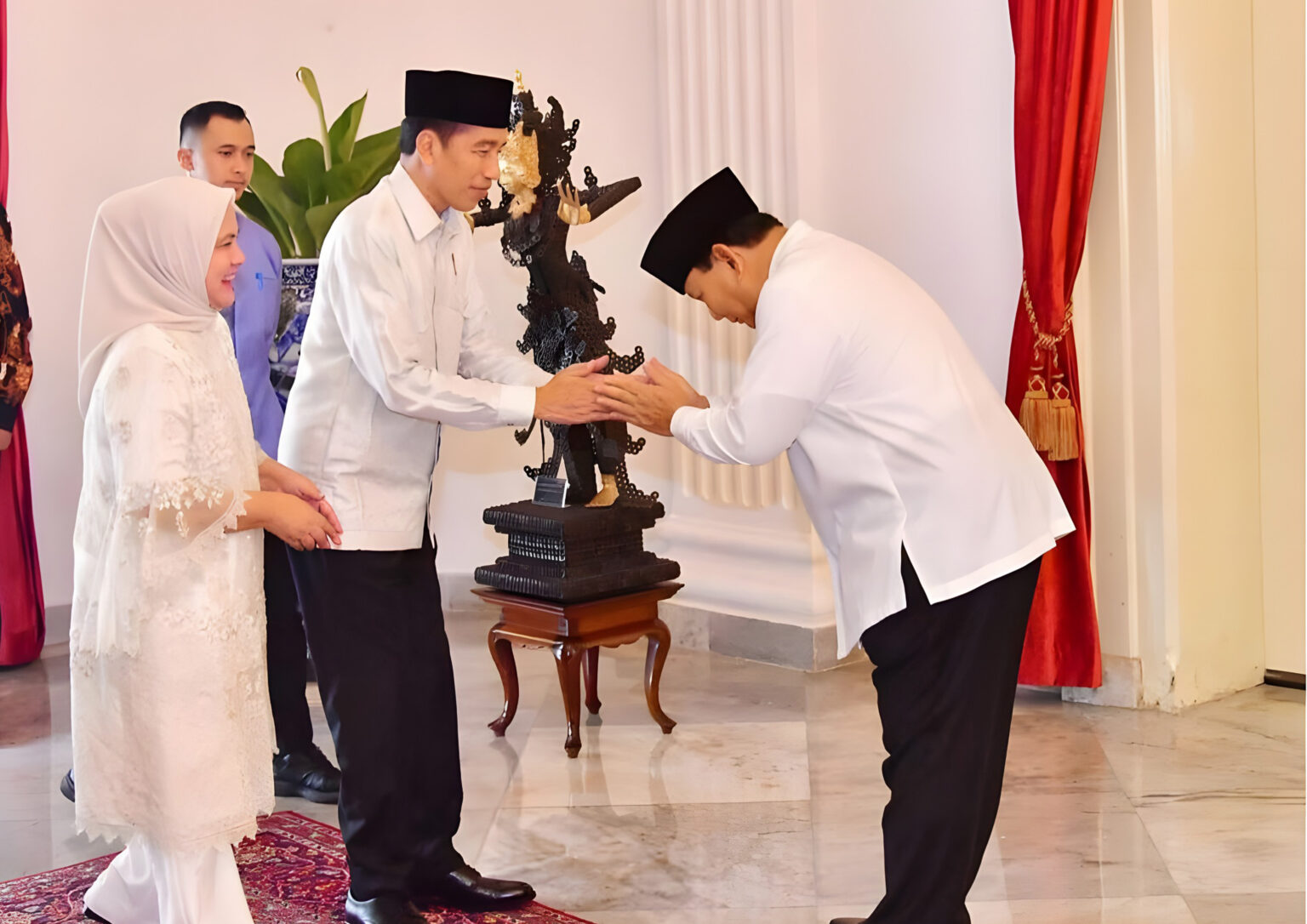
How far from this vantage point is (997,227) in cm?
446

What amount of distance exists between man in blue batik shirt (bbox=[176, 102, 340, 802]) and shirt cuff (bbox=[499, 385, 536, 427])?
1.24 meters

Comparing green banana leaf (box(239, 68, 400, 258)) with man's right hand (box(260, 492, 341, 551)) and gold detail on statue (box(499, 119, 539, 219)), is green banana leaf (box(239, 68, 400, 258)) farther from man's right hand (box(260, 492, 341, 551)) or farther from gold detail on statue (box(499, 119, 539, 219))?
man's right hand (box(260, 492, 341, 551))

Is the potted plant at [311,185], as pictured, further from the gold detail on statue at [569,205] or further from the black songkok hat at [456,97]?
the black songkok hat at [456,97]

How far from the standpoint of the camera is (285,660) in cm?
378

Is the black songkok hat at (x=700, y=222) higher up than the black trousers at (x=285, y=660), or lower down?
higher up

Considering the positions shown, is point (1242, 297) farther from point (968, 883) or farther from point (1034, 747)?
point (968, 883)

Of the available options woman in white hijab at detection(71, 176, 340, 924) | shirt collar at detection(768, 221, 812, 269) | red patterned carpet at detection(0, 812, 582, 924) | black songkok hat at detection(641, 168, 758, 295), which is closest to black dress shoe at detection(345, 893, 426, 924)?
red patterned carpet at detection(0, 812, 582, 924)

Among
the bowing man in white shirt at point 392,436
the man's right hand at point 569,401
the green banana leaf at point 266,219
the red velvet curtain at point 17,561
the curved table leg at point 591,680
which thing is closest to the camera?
the bowing man in white shirt at point 392,436

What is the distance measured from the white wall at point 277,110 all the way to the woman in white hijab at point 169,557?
3224 millimetres

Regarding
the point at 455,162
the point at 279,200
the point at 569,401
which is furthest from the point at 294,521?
the point at 279,200

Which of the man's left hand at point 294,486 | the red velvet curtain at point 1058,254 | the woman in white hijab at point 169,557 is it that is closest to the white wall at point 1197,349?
the red velvet curtain at point 1058,254

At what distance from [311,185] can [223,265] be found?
2.58 m

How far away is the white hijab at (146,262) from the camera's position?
2.38 m

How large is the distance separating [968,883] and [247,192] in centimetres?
371
